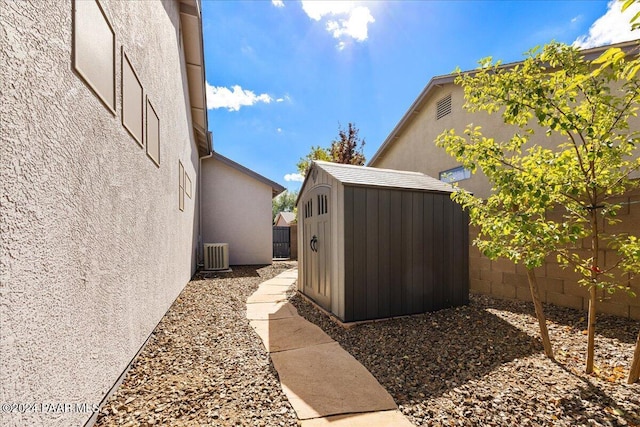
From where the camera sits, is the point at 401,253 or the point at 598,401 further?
the point at 401,253

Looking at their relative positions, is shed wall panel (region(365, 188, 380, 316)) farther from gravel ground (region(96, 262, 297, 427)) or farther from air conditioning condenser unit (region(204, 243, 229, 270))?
air conditioning condenser unit (region(204, 243, 229, 270))

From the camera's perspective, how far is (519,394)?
6.87ft

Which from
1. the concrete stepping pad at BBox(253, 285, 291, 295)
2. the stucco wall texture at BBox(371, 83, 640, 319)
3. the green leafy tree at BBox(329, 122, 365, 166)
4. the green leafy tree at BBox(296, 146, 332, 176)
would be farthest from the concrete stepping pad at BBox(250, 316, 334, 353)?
the green leafy tree at BBox(296, 146, 332, 176)

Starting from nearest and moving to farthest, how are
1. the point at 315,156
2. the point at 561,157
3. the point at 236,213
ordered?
the point at 561,157
the point at 236,213
the point at 315,156

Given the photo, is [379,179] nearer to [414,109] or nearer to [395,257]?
[395,257]

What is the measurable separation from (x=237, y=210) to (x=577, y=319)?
962cm

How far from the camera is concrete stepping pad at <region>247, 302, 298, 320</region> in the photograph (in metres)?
4.25

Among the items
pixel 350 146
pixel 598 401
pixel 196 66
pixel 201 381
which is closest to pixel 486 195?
pixel 598 401

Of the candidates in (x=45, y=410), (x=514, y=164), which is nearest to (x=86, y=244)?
(x=45, y=410)

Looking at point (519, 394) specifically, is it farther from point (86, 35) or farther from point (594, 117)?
point (86, 35)

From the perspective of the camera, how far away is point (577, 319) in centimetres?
379

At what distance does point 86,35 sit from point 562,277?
6.40 m

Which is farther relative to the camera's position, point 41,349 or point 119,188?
point 119,188

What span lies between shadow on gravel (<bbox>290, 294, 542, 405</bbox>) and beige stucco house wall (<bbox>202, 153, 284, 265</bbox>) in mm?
6720
